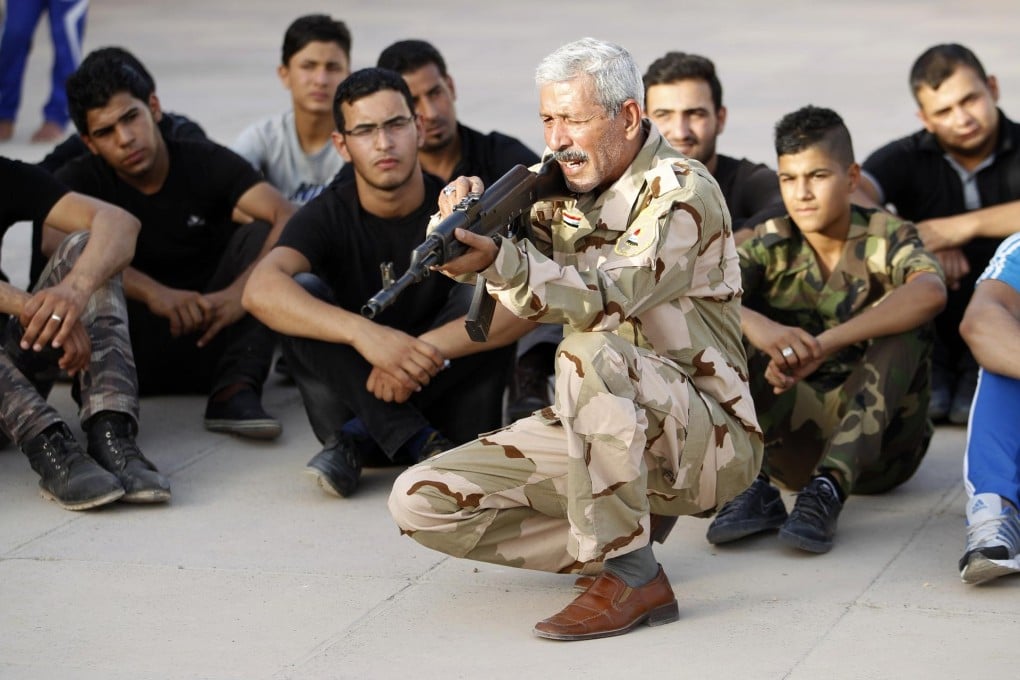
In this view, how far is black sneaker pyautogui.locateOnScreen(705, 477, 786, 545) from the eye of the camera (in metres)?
4.60

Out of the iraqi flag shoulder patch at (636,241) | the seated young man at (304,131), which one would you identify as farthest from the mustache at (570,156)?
the seated young man at (304,131)

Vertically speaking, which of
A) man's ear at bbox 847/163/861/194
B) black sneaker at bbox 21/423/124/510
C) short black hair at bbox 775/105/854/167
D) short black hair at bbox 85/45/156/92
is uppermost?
short black hair at bbox 85/45/156/92

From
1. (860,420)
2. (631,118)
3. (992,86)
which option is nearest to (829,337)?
(860,420)

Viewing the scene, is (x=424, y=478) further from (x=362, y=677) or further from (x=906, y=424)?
(x=906, y=424)

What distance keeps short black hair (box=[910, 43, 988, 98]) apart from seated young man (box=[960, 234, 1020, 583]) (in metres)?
1.66

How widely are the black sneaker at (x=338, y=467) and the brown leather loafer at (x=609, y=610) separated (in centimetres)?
128

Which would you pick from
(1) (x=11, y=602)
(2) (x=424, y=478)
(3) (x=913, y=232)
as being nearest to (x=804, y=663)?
(2) (x=424, y=478)

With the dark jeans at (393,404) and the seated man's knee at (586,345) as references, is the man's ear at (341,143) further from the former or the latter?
the seated man's knee at (586,345)

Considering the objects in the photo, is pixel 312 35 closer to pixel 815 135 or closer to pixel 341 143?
pixel 341 143

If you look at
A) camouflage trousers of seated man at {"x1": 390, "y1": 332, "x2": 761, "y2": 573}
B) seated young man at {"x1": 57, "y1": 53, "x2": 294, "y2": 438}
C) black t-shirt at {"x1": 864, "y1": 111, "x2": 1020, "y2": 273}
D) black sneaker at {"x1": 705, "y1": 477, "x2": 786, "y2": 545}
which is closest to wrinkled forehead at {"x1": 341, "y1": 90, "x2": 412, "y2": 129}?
seated young man at {"x1": 57, "y1": 53, "x2": 294, "y2": 438}

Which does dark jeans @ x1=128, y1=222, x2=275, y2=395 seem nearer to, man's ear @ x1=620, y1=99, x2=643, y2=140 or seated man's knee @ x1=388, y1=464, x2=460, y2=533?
seated man's knee @ x1=388, y1=464, x2=460, y2=533

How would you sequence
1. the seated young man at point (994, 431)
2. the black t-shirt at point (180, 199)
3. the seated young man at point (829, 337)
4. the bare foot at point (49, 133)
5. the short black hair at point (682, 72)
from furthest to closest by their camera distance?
the bare foot at point (49, 133) → the black t-shirt at point (180, 199) → the short black hair at point (682, 72) → the seated young man at point (829, 337) → the seated young man at point (994, 431)

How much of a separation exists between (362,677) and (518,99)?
8.39m

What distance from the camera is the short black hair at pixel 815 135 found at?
503 centimetres
